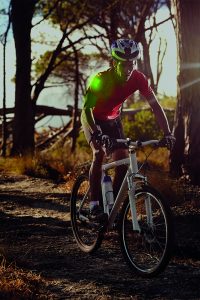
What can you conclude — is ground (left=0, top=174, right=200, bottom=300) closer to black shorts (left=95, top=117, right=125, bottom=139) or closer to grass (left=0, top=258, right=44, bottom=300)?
grass (left=0, top=258, right=44, bottom=300)

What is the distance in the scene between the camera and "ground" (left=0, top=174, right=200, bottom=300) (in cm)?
451

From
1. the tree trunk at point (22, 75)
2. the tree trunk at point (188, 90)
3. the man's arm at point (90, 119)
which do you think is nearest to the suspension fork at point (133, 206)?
the man's arm at point (90, 119)

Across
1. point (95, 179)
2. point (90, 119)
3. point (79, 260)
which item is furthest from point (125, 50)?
point (79, 260)

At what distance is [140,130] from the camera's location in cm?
1644

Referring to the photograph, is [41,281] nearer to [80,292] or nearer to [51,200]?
[80,292]

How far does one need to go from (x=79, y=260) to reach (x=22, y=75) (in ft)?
33.8

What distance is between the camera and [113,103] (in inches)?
210

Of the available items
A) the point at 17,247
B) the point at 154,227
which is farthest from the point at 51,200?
the point at 154,227

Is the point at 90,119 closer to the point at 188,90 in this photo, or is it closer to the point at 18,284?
the point at 18,284

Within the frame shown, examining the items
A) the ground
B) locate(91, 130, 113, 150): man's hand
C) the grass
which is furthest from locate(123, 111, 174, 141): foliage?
the grass

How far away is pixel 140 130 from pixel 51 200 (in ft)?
25.3

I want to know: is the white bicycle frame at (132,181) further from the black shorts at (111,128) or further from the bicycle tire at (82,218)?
the bicycle tire at (82,218)

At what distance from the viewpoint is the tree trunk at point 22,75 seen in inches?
591

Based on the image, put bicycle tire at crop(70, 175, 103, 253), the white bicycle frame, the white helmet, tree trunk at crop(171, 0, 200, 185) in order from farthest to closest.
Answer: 1. tree trunk at crop(171, 0, 200, 185)
2. bicycle tire at crop(70, 175, 103, 253)
3. the white helmet
4. the white bicycle frame
